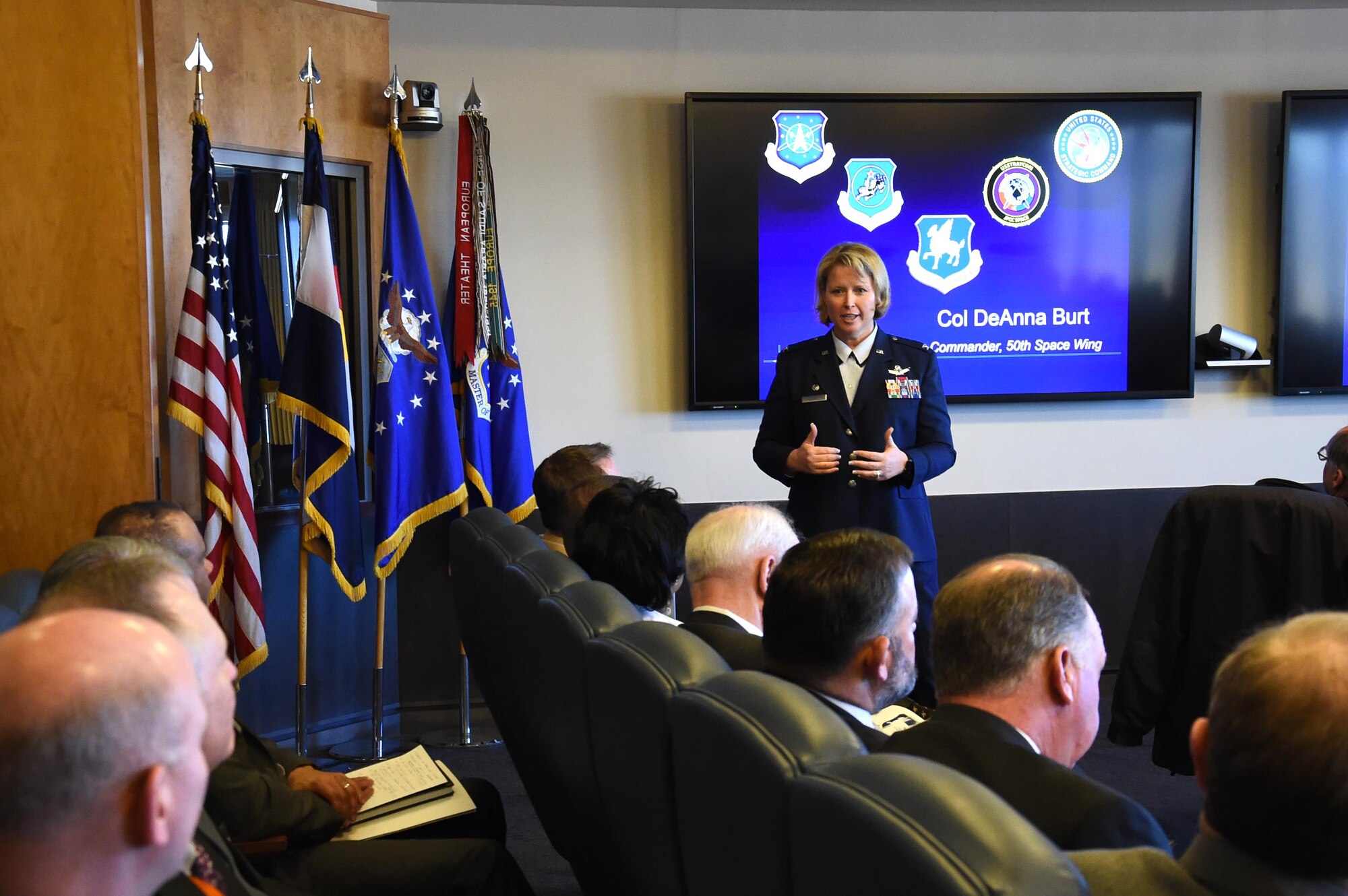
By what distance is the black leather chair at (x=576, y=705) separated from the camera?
6.02 ft

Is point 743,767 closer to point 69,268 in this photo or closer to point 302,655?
point 69,268

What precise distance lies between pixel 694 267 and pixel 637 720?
3.52m

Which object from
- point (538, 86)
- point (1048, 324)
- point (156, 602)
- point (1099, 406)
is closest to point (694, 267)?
point (538, 86)

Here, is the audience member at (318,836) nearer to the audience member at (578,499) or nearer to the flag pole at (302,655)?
the audience member at (578,499)

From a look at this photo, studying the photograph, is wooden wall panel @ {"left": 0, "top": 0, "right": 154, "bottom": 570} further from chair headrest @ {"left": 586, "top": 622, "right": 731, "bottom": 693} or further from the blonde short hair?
chair headrest @ {"left": 586, "top": 622, "right": 731, "bottom": 693}

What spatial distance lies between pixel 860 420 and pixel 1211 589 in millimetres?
1106

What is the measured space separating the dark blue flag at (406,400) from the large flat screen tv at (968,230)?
103cm

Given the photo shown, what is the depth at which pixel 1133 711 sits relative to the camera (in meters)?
3.49

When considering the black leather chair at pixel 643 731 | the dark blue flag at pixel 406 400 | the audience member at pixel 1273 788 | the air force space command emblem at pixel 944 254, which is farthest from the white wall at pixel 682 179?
the audience member at pixel 1273 788

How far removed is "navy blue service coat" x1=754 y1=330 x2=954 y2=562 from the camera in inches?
147

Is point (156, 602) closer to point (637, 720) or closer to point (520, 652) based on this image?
point (637, 720)

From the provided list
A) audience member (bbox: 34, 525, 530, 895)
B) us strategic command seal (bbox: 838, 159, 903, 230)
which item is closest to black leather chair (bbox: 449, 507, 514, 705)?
audience member (bbox: 34, 525, 530, 895)

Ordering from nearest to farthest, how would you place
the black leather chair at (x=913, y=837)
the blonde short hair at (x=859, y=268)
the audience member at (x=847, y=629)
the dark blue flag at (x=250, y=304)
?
the black leather chair at (x=913, y=837) < the audience member at (x=847, y=629) < the blonde short hair at (x=859, y=268) < the dark blue flag at (x=250, y=304)

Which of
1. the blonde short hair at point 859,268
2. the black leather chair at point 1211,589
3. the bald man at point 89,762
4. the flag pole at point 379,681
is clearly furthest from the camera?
the flag pole at point 379,681
